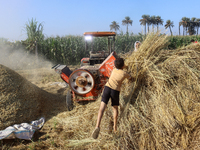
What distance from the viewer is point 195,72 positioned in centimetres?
298

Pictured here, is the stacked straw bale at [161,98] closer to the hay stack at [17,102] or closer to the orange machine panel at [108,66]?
the orange machine panel at [108,66]

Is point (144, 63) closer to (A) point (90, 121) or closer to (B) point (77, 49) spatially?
(A) point (90, 121)

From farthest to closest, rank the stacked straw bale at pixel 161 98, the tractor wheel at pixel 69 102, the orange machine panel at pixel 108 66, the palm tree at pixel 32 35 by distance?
the palm tree at pixel 32 35
the tractor wheel at pixel 69 102
the orange machine panel at pixel 108 66
the stacked straw bale at pixel 161 98

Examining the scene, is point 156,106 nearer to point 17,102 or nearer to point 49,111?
point 49,111

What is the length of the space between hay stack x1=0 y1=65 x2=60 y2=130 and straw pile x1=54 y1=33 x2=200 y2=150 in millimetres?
1199

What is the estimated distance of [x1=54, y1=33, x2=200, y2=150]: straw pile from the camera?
2670 mm

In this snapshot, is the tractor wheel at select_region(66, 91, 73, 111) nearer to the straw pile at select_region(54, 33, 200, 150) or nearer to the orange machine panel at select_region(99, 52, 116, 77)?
the straw pile at select_region(54, 33, 200, 150)

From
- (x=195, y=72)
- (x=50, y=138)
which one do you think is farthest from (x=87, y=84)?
(x=195, y=72)

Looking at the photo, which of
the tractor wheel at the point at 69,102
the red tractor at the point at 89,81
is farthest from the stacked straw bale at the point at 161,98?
the tractor wheel at the point at 69,102

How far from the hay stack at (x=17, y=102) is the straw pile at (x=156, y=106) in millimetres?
1199

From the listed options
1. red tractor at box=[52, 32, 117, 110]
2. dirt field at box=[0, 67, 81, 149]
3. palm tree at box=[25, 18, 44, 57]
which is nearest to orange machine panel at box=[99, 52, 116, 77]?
red tractor at box=[52, 32, 117, 110]

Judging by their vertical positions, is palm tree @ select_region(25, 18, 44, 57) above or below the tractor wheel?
above

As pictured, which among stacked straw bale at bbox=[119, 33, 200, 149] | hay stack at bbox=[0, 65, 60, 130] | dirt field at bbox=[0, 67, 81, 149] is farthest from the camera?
hay stack at bbox=[0, 65, 60, 130]

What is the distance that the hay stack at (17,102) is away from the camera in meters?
3.83
